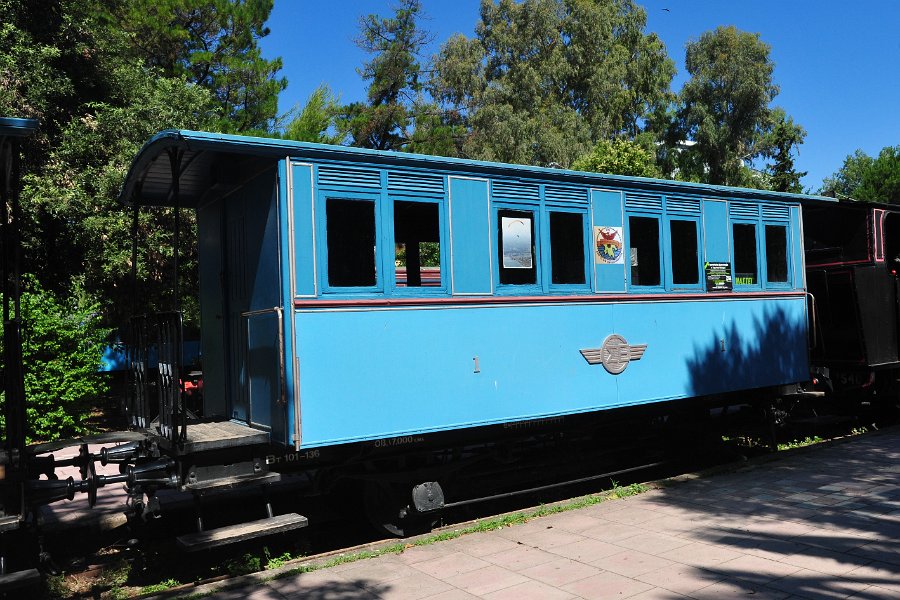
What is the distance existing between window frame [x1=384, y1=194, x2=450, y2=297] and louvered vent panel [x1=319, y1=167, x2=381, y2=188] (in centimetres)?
21

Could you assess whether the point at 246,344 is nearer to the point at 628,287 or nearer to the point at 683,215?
the point at 628,287

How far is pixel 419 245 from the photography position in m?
6.29

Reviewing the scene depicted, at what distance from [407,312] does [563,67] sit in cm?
3348

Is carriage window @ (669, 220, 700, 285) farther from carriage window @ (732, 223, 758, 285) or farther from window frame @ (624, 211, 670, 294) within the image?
carriage window @ (732, 223, 758, 285)

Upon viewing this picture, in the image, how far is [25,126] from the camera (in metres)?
4.77

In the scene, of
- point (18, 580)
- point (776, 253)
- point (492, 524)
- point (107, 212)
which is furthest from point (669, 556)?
point (107, 212)

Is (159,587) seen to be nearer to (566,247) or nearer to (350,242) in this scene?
(350,242)

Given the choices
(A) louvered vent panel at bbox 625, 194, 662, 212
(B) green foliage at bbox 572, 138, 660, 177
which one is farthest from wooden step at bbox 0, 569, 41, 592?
(B) green foliage at bbox 572, 138, 660, 177

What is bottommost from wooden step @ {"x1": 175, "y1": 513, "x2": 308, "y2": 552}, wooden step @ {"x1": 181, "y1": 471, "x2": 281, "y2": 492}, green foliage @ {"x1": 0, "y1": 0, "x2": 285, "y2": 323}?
wooden step @ {"x1": 175, "y1": 513, "x2": 308, "y2": 552}

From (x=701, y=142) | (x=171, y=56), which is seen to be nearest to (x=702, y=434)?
(x=171, y=56)

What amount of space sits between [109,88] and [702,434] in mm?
13452

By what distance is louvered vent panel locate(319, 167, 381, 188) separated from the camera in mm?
5666

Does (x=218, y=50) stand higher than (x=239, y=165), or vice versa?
(x=218, y=50)

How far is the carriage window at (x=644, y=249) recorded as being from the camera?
7.57m
